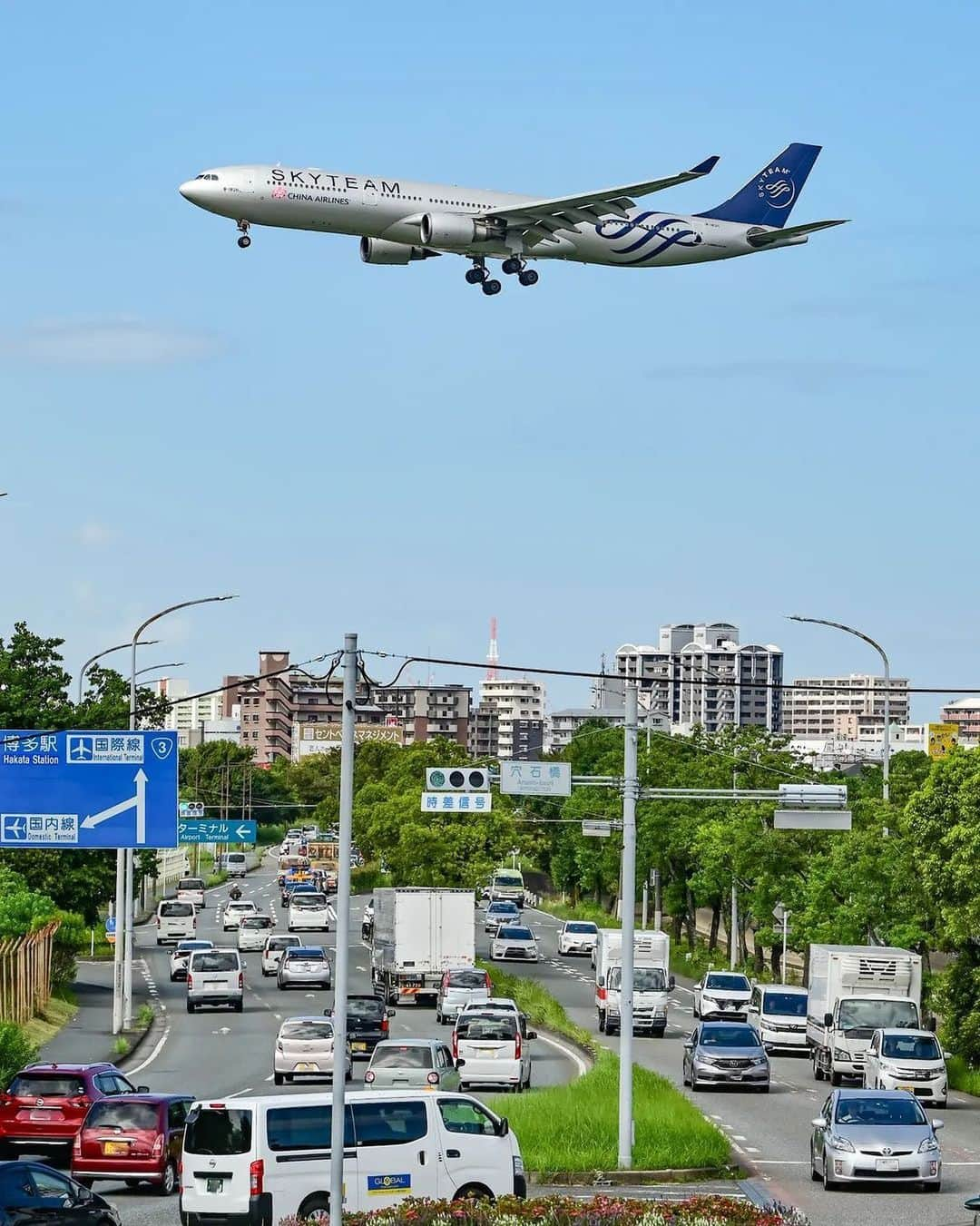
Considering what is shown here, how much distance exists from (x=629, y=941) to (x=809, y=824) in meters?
8.58

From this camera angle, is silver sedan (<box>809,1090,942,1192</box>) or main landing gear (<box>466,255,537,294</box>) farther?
main landing gear (<box>466,255,537,294</box>)

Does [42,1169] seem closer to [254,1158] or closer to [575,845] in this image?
[254,1158]

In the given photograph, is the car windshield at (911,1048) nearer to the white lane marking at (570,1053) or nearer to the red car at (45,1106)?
the white lane marking at (570,1053)

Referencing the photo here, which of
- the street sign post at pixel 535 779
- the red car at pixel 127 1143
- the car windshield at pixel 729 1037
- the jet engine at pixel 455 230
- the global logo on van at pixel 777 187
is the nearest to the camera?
the red car at pixel 127 1143

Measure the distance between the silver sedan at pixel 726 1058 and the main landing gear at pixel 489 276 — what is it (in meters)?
19.3

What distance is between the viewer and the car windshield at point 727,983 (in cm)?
6531

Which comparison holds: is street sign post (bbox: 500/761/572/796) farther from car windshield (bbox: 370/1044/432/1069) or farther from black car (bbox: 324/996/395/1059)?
black car (bbox: 324/996/395/1059)

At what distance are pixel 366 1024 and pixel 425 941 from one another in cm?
1751

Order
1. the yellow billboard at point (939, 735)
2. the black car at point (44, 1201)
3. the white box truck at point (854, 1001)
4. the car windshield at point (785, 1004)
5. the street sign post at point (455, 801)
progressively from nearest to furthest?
the black car at point (44, 1201)
the white box truck at point (854, 1001)
the street sign post at point (455, 801)
the car windshield at point (785, 1004)
the yellow billboard at point (939, 735)

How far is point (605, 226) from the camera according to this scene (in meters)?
56.0

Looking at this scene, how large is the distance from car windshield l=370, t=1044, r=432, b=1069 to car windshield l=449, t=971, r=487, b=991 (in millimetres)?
24333

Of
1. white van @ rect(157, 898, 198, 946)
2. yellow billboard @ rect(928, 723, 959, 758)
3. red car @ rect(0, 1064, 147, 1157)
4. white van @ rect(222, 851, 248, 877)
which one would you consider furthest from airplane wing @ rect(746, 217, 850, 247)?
white van @ rect(222, 851, 248, 877)

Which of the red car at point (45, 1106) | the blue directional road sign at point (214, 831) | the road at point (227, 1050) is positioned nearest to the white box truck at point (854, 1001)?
the road at point (227, 1050)

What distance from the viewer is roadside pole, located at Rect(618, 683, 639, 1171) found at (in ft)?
103
